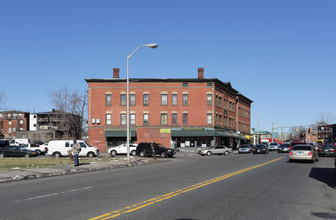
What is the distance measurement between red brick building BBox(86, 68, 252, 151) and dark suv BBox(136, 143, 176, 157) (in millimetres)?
16949

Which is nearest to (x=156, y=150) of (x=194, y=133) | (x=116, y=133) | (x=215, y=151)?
(x=215, y=151)

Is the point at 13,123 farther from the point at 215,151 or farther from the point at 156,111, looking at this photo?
the point at 215,151

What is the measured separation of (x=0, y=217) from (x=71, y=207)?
1.69m

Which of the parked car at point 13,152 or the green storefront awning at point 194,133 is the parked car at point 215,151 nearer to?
the green storefront awning at point 194,133

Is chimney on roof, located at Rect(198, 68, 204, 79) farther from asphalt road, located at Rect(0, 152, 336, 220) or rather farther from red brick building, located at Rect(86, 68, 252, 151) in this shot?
asphalt road, located at Rect(0, 152, 336, 220)

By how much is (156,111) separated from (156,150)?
19.1m

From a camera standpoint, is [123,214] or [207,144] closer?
[123,214]

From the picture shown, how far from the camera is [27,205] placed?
9.55 meters

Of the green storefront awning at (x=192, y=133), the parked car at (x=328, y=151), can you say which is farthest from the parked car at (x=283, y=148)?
the parked car at (x=328, y=151)

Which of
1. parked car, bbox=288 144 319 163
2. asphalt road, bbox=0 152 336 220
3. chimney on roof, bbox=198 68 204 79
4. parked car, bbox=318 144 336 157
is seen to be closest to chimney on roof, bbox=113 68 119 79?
chimney on roof, bbox=198 68 204 79

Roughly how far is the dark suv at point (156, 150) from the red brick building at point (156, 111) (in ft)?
55.6

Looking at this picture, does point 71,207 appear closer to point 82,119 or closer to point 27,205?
point 27,205

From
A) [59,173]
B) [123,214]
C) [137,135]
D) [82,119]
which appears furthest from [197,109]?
[123,214]

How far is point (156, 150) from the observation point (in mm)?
40938
